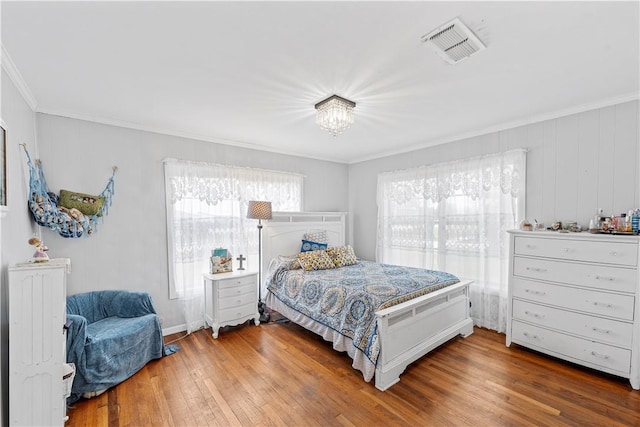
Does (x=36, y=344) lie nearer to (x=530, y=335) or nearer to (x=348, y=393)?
(x=348, y=393)

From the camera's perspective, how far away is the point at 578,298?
2570 millimetres

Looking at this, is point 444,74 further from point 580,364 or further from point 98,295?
point 98,295

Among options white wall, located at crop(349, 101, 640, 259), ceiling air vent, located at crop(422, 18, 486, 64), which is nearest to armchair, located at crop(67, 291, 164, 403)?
ceiling air vent, located at crop(422, 18, 486, 64)

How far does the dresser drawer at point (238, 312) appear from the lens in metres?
3.32

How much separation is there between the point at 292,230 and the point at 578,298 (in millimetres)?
3304

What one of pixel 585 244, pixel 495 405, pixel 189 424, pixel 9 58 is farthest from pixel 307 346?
pixel 9 58

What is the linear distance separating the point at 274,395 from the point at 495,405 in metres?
1.69

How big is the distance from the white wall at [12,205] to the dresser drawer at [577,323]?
424cm

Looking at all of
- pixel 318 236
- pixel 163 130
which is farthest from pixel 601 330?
pixel 163 130

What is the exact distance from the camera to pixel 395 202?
4477 millimetres

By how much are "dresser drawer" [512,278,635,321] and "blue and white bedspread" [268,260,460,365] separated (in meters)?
0.71

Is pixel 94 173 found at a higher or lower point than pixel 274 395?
higher

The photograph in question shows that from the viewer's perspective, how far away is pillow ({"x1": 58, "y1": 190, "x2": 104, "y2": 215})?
268 cm

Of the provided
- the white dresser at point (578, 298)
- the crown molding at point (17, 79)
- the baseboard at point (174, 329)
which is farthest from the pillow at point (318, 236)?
the crown molding at point (17, 79)
